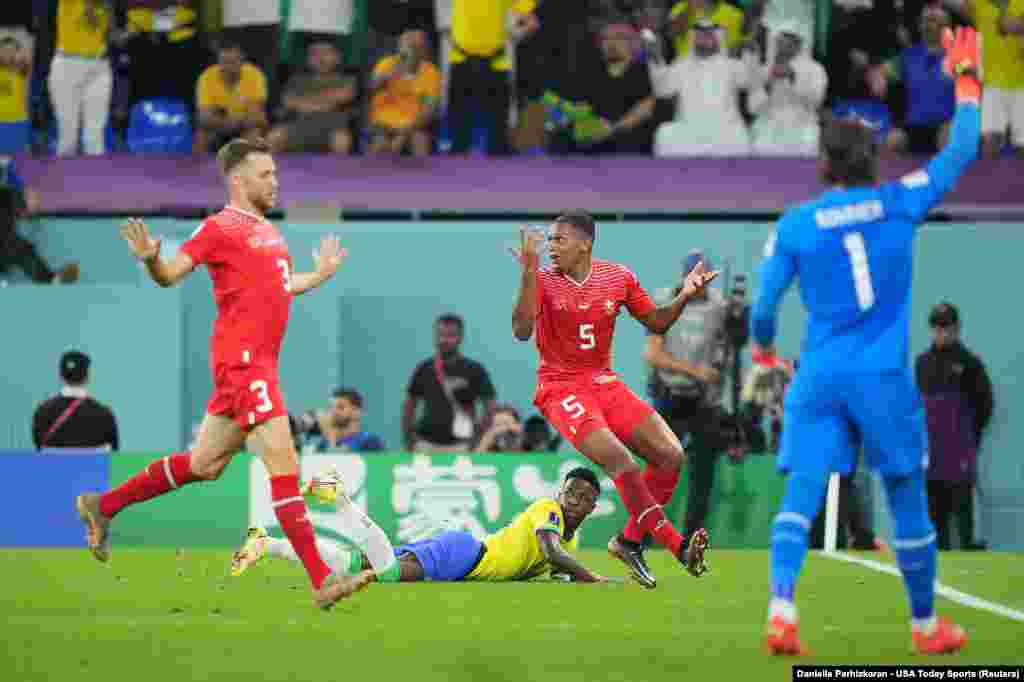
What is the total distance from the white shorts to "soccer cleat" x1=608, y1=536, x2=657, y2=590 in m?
9.54

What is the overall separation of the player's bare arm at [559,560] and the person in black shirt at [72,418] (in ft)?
20.7

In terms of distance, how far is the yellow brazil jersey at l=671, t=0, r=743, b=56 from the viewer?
20.4 m

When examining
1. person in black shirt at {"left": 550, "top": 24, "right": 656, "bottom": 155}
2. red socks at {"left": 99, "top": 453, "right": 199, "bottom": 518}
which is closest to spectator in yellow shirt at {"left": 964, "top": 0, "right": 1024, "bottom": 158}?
person in black shirt at {"left": 550, "top": 24, "right": 656, "bottom": 155}

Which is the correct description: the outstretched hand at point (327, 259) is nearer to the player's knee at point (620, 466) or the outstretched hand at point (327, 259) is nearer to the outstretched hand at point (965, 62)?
the player's knee at point (620, 466)

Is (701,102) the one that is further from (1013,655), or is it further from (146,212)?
(1013,655)

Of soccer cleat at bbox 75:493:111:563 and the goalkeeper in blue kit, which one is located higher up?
the goalkeeper in blue kit

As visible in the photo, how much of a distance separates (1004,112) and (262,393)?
12.2m

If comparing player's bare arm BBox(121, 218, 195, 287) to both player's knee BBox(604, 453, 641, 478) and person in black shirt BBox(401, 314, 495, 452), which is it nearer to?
player's knee BBox(604, 453, 641, 478)

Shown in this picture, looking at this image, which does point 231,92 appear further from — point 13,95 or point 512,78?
point 512,78

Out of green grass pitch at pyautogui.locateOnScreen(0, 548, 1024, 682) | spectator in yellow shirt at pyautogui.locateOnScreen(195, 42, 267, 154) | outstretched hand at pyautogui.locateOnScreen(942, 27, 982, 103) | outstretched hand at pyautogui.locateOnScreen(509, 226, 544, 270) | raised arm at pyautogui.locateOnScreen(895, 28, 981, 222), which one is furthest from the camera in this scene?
spectator in yellow shirt at pyautogui.locateOnScreen(195, 42, 267, 154)

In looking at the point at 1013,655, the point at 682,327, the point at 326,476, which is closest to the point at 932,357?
the point at 682,327

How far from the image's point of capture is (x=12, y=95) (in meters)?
20.6

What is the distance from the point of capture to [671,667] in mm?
8328

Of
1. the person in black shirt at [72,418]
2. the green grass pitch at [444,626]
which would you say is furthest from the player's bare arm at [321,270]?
the person in black shirt at [72,418]
